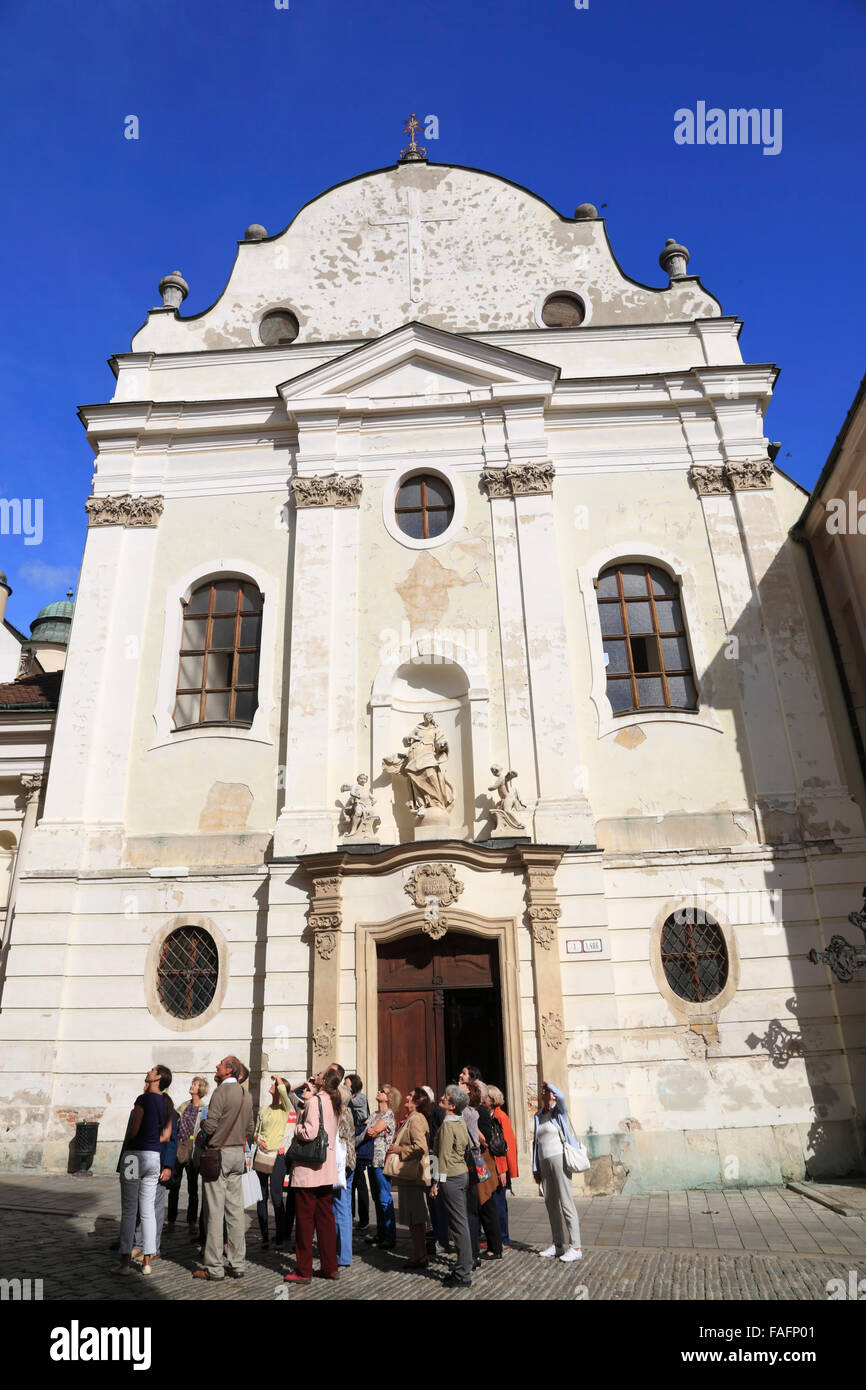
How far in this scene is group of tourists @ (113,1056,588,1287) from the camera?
6773mm

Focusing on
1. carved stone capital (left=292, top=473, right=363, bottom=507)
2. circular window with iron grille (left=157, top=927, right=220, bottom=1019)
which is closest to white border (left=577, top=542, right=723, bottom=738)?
carved stone capital (left=292, top=473, right=363, bottom=507)

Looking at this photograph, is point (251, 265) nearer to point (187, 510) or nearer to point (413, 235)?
point (413, 235)

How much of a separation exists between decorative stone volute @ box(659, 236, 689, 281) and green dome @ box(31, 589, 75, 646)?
85.6 feet

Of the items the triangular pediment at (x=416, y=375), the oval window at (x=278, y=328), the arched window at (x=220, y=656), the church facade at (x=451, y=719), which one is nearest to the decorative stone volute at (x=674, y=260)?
the church facade at (x=451, y=719)

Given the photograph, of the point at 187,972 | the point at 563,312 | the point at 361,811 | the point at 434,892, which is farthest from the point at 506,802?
the point at 563,312

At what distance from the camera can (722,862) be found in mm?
13008

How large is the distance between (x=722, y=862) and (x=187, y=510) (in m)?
11.1

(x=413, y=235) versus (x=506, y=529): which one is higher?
(x=413, y=235)

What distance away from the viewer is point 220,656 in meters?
15.6

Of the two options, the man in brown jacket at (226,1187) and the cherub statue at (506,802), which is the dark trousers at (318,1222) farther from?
the cherub statue at (506,802)

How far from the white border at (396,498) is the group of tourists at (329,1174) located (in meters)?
9.50

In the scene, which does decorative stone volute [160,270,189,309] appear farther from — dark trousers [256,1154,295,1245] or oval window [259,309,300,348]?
dark trousers [256,1154,295,1245]

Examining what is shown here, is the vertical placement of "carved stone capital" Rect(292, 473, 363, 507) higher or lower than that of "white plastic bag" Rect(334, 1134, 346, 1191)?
higher

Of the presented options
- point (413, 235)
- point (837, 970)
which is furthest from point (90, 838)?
point (413, 235)
